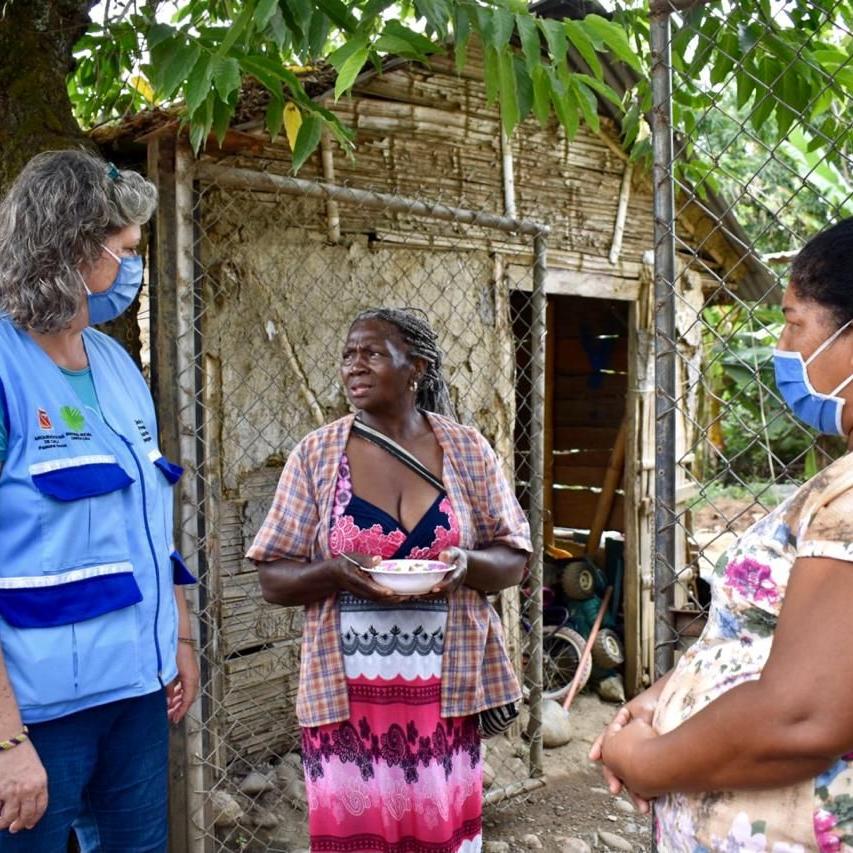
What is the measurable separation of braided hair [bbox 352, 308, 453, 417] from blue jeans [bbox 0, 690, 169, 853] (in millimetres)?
1266

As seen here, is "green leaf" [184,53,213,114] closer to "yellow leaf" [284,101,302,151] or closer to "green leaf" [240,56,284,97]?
"green leaf" [240,56,284,97]

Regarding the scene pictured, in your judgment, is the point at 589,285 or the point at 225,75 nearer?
the point at 225,75

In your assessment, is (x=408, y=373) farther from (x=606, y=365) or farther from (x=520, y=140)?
(x=606, y=365)

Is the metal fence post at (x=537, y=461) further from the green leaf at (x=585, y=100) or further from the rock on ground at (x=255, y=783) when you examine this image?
the green leaf at (x=585, y=100)

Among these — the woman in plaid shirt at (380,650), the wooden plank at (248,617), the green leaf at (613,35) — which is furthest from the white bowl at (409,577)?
the wooden plank at (248,617)

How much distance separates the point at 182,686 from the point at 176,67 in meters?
1.55

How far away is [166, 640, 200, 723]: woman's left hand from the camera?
2281 millimetres

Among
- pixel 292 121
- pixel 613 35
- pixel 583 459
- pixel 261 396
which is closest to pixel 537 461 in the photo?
pixel 261 396

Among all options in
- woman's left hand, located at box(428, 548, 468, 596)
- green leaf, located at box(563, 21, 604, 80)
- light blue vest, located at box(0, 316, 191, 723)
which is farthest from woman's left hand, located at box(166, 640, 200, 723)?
green leaf, located at box(563, 21, 604, 80)

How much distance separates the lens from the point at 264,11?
1962 mm

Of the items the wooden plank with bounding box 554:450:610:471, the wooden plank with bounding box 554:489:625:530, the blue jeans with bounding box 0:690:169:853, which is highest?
the wooden plank with bounding box 554:450:610:471

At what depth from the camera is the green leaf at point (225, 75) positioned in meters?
2.09

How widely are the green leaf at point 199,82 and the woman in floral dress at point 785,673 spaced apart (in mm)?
1425

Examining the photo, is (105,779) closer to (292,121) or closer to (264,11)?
(264,11)
